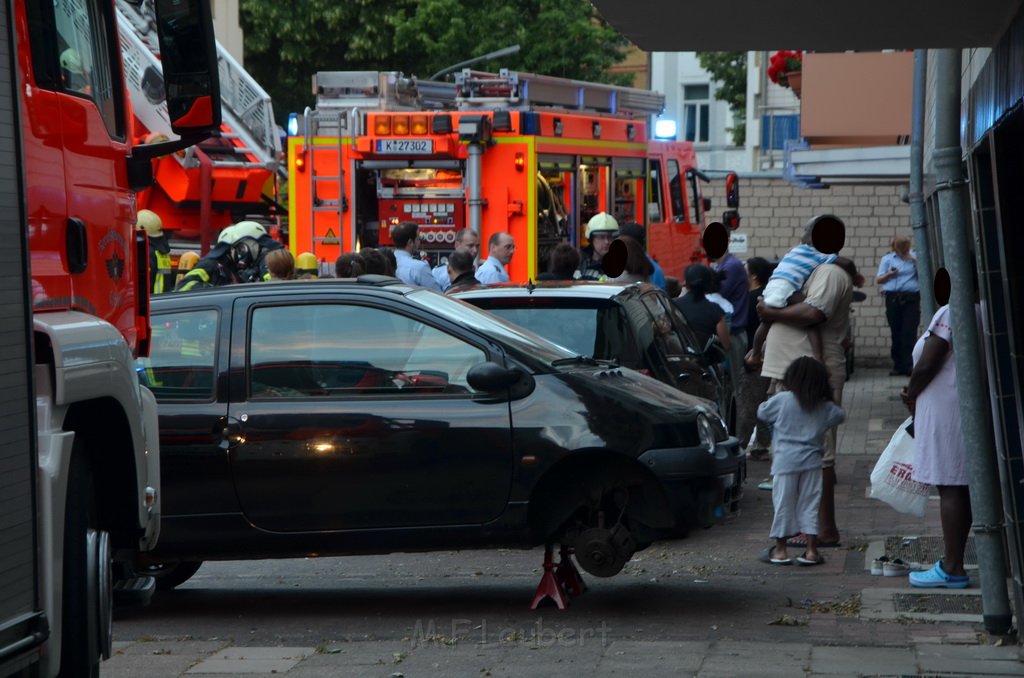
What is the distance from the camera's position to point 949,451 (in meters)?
7.79

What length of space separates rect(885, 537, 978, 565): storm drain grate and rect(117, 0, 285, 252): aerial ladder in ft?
28.7

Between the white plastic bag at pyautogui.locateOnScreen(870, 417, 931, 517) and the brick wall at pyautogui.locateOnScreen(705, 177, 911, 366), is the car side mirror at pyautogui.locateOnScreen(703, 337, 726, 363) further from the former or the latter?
the brick wall at pyautogui.locateOnScreen(705, 177, 911, 366)

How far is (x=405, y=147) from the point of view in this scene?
15.2 metres

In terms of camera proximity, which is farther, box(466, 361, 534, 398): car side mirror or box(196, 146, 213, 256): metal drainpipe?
box(196, 146, 213, 256): metal drainpipe

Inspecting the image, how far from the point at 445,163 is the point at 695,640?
356 inches

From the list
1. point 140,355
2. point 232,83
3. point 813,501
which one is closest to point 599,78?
point 232,83

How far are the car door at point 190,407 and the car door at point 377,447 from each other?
0.29 feet

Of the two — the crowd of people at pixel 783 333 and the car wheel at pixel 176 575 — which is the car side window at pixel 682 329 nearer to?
the crowd of people at pixel 783 333

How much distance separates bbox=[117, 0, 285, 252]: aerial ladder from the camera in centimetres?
1580

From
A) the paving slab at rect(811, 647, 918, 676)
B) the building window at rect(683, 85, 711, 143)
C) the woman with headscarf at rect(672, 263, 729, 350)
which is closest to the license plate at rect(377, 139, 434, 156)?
the woman with headscarf at rect(672, 263, 729, 350)

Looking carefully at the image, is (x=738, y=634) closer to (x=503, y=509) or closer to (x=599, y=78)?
(x=503, y=509)

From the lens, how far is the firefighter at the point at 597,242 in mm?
14371

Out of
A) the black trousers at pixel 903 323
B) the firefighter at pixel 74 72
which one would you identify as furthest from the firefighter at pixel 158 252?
the black trousers at pixel 903 323

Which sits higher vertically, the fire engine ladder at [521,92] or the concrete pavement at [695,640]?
→ the fire engine ladder at [521,92]
